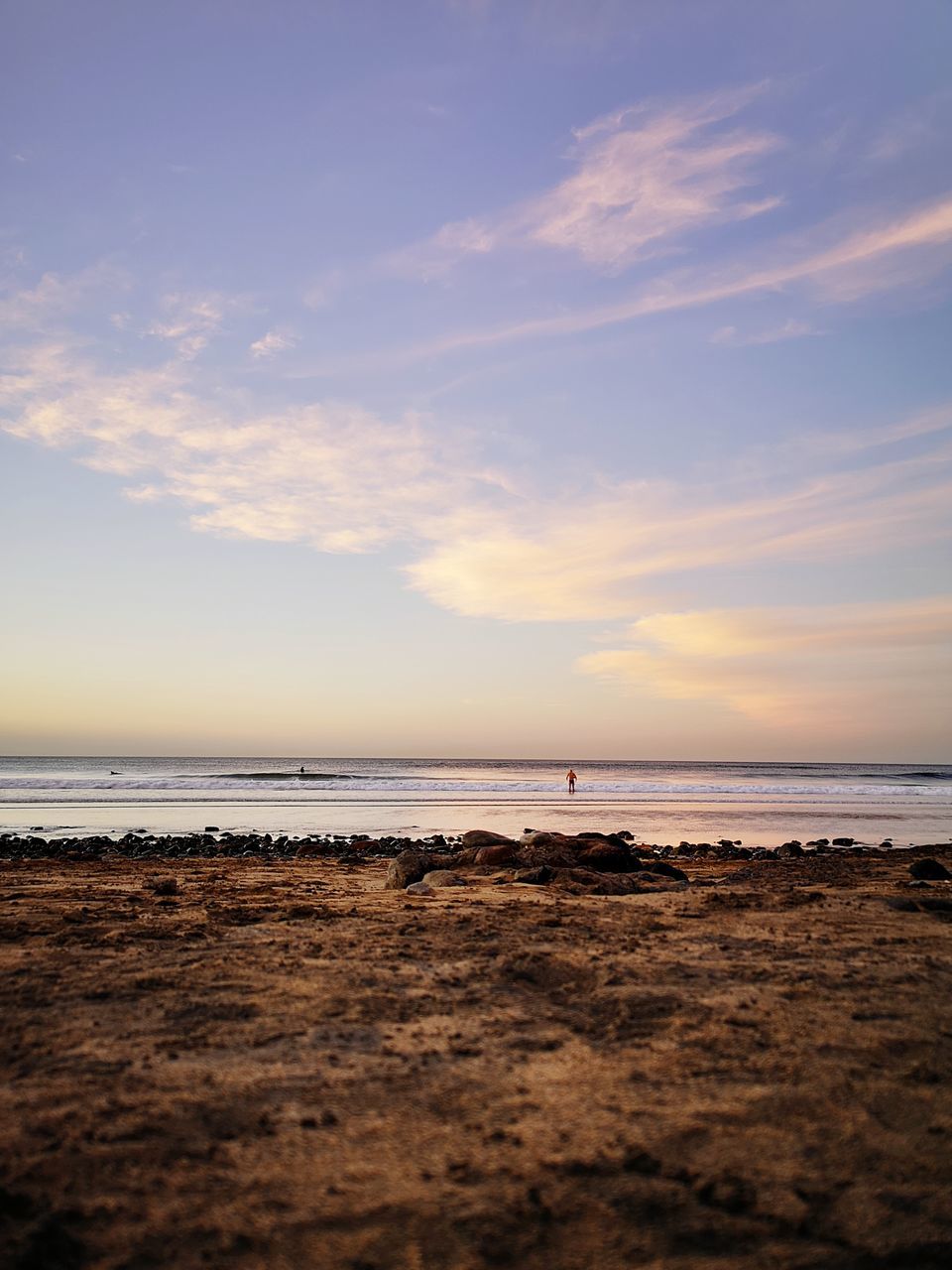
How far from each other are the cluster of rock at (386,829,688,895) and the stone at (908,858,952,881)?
3.11m

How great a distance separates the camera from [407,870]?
413 inches

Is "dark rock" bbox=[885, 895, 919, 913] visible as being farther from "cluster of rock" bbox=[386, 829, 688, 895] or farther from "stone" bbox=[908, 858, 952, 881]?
"stone" bbox=[908, 858, 952, 881]

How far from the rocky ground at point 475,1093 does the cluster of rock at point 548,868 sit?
281 centimetres

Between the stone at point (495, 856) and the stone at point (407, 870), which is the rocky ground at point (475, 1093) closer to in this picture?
the stone at point (407, 870)

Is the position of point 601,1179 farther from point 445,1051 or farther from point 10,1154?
point 10,1154

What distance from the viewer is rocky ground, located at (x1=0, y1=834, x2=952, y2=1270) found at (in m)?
2.53

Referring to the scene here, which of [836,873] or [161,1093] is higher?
[161,1093]

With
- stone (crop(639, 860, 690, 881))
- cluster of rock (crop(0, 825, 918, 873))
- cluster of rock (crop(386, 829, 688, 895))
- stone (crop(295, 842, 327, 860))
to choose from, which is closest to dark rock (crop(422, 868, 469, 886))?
cluster of rock (crop(386, 829, 688, 895))

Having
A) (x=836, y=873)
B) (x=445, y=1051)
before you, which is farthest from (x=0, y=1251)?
(x=836, y=873)

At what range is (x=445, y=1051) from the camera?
390 cm

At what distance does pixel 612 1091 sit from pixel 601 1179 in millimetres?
686

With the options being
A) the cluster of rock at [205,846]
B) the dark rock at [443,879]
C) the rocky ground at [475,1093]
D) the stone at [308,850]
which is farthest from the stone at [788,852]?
the stone at [308,850]

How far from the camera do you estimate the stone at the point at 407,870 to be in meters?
10.3

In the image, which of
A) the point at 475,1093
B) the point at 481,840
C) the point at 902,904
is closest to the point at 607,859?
the point at 481,840
